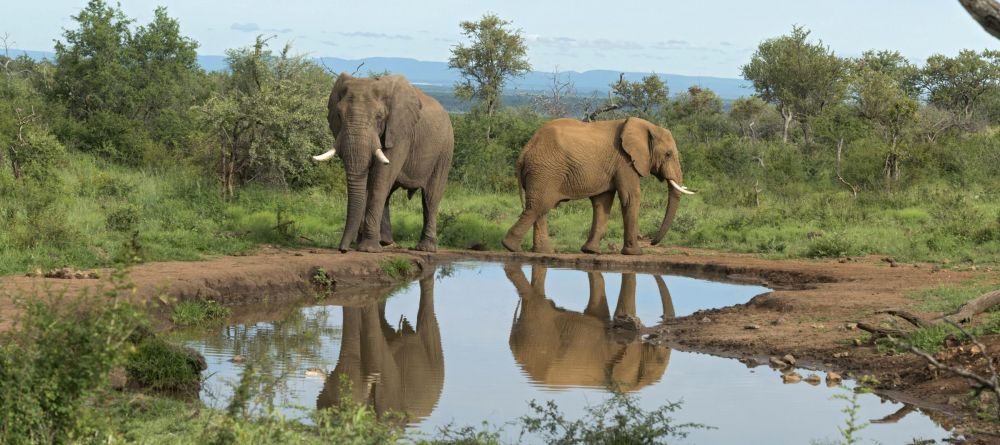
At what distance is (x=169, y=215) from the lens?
16906 mm

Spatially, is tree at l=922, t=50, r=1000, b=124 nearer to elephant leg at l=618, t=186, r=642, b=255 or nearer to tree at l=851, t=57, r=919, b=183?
tree at l=851, t=57, r=919, b=183

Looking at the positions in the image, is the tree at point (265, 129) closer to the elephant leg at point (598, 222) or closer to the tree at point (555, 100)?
the elephant leg at point (598, 222)

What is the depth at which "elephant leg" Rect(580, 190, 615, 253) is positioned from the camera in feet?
58.7

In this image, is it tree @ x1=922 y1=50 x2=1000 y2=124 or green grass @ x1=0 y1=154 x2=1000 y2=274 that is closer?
green grass @ x1=0 y1=154 x2=1000 y2=274

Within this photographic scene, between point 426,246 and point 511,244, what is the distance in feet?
4.03

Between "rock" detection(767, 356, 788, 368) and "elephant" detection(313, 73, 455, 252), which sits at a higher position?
"elephant" detection(313, 73, 455, 252)

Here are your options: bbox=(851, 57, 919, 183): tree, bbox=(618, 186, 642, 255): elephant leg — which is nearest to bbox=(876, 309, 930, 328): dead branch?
→ bbox=(618, 186, 642, 255): elephant leg

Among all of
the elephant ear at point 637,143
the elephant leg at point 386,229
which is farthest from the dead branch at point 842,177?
the elephant leg at point 386,229

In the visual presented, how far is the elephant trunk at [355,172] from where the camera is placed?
15.5m

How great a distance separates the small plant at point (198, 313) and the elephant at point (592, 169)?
20.5 ft

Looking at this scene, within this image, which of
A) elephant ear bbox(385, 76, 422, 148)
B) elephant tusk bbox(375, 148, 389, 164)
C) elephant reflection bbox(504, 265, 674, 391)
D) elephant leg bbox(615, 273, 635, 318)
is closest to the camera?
elephant reflection bbox(504, 265, 674, 391)

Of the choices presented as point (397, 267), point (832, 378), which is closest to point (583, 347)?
point (832, 378)

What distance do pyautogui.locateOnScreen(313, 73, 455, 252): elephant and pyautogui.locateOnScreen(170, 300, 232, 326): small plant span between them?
3620 mm

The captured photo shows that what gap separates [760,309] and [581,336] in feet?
6.62
